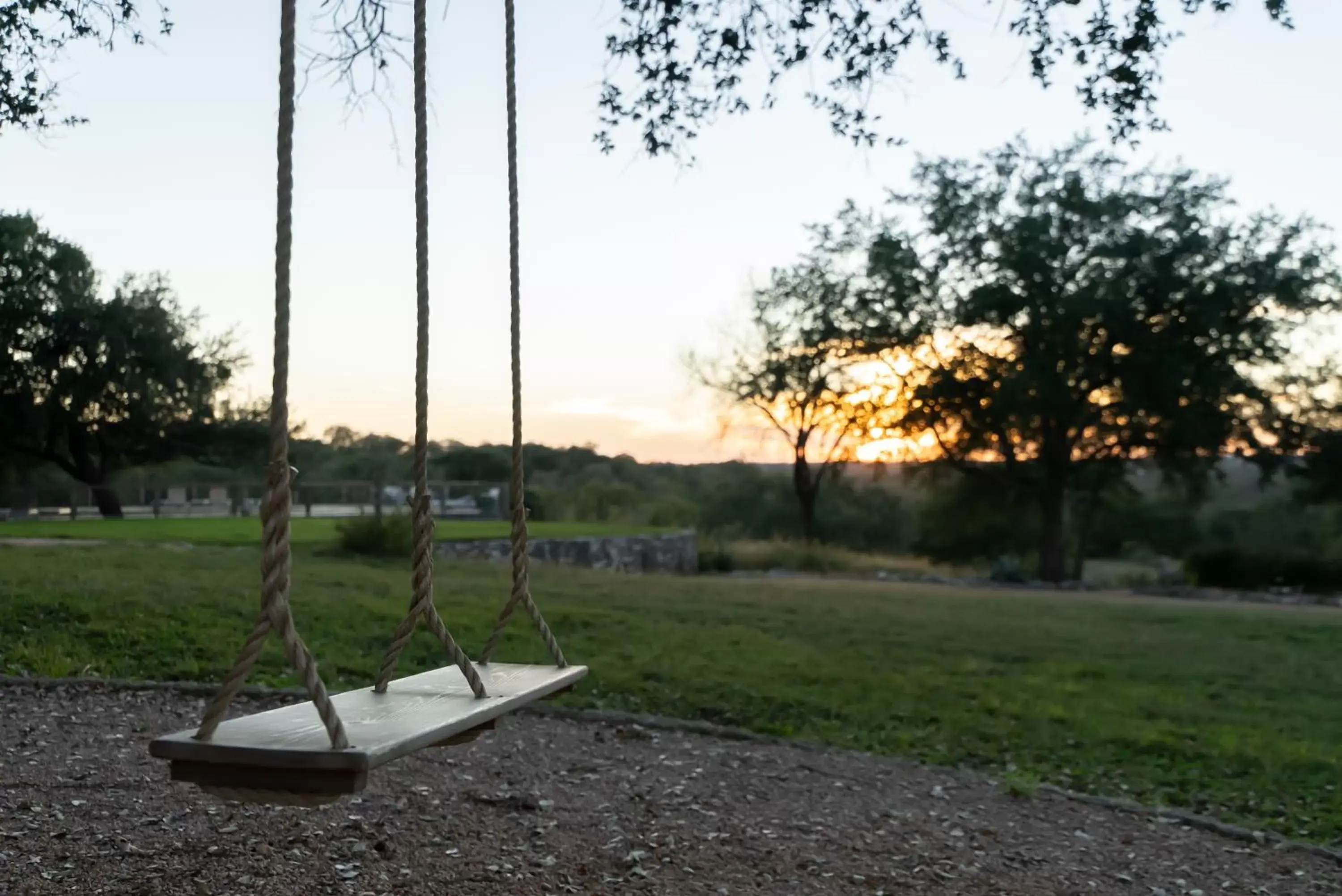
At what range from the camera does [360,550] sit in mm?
13977

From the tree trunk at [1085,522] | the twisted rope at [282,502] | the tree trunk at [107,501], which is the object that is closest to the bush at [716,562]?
the tree trunk at [1085,522]

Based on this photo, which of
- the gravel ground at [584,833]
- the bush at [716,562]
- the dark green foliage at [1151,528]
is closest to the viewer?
the gravel ground at [584,833]

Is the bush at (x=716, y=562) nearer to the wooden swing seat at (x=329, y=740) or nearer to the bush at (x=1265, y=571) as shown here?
the bush at (x=1265, y=571)

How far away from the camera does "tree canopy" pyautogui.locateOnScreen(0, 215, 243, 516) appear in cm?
2150

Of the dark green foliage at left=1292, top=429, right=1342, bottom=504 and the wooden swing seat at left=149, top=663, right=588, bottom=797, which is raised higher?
the dark green foliage at left=1292, top=429, right=1342, bottom=504

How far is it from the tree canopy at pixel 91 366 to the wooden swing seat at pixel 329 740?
832 inches

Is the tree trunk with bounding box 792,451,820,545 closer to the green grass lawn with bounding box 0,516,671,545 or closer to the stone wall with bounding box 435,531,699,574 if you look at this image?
the stone wall with bounding box 435,531,699,574

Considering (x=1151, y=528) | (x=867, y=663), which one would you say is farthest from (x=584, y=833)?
(x=1151, y=528)

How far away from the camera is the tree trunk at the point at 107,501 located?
2188 centimetres

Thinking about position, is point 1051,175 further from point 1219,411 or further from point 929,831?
point 929,831

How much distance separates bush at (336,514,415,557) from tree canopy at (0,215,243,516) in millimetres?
10142

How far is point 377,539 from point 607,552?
6242 millimetres

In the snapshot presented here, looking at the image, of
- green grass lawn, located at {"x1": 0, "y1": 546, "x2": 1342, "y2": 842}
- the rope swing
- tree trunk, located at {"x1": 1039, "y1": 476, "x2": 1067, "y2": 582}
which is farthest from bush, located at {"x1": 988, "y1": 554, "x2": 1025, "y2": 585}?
the rope swing

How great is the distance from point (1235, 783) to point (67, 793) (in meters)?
4.47
